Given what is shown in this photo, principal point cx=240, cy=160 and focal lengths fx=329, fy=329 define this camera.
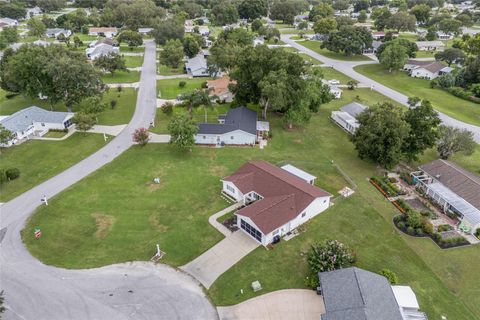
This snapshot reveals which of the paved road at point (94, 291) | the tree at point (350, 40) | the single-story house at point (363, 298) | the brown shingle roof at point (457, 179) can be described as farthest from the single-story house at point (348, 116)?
the tree at point (350, 40)

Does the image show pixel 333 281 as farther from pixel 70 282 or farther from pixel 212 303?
pixel 70 282

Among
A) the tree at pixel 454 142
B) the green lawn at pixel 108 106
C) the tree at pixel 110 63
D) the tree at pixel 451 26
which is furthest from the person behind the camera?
the tree at pixel 451 26

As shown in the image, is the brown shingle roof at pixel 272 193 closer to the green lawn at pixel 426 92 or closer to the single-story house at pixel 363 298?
the single-story house at pixel 363 298

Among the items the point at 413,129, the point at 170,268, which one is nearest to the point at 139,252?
the point at 170,268

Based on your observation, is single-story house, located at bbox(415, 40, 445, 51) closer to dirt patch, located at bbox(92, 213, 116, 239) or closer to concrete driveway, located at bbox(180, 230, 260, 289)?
concrete driveway, located at bbox(180, 230, 260, 289)

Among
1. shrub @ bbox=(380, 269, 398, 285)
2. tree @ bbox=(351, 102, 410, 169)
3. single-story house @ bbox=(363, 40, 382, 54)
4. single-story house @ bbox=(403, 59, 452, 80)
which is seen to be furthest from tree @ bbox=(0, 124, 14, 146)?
single-story house @ bbox=(363, 40, 382, 54)

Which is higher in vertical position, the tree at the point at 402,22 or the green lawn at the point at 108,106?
the tree at the point at 402,22

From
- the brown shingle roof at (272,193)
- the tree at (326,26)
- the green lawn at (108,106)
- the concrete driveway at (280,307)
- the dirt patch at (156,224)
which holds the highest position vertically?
the tree at (326,26)

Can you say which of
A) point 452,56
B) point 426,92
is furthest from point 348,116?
point 452,56

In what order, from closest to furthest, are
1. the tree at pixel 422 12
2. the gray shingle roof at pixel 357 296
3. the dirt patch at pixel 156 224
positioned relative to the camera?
the gray shingle roof at pixel 357 296 < the dirt patch at pixel 156 224 < the tree at pixel 422 12
